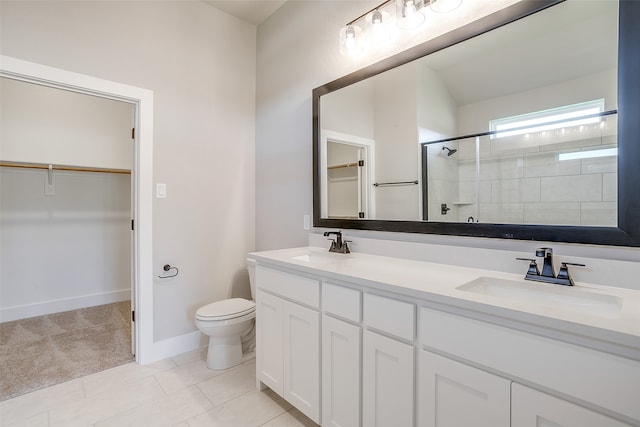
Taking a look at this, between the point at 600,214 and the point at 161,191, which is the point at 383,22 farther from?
the point at 161,191

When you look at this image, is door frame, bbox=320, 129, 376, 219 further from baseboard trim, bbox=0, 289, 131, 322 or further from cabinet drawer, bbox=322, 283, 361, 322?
baseboard trim, bbox=0, 289, 131, 322

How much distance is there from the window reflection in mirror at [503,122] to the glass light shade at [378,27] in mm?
218

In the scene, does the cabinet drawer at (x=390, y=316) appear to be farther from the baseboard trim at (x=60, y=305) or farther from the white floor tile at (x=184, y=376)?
the baseboard trim at (x=60, y=305)

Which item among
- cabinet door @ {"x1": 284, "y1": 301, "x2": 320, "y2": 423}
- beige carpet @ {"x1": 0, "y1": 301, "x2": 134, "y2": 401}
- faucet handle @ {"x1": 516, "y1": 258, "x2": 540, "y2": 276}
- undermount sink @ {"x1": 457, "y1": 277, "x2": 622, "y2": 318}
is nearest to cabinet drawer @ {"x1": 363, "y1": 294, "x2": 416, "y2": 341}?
undermount sink @ {"x1": 457, "y1": 277, "x2": 622, "y2": 318}

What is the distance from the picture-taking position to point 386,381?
3.85 feet

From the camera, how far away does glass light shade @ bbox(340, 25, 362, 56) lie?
1.90 meters

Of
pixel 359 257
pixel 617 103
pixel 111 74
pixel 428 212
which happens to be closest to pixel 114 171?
pixel 111 74

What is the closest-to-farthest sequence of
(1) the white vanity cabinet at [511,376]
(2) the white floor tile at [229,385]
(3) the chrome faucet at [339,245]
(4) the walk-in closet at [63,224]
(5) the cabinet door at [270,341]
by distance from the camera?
1. (1) the white vanity cabinet at [511,376]
2. (5) the cabinet door at [270,341]
3. (2) the white floor tile at [229,385]
4. (3) the chrome faucet at [339,245]
5. (4) the walk-in closet at [63,224]

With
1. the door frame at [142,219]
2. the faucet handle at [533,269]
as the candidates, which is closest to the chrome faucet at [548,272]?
the faucet handle at [533,269]

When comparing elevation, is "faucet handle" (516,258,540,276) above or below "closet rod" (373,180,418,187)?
below

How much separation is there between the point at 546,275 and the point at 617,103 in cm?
66

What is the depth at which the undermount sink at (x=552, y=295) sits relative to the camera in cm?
99

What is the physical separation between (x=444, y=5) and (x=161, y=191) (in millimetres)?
2221

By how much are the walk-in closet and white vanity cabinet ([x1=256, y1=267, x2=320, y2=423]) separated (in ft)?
4.39
